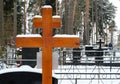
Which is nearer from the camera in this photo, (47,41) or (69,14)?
(47,41)

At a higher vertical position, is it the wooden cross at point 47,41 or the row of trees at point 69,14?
the wooden cross at point 47,41

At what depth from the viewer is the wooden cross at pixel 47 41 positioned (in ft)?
17.8

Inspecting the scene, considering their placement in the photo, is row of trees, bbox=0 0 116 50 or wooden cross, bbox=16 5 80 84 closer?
wooden cross, bbox=16 5 80 84

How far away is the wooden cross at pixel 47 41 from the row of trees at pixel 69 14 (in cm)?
2363

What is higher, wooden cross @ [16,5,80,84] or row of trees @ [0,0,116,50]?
wooden cross @ [16,5,80,84]

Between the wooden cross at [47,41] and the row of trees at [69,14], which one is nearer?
the wooden cross at [47,41]

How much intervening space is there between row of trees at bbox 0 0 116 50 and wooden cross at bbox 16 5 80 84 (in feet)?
77.5

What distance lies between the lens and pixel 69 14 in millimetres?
29672

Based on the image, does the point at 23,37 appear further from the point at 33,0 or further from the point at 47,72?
the point at 33,0

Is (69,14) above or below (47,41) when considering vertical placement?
below

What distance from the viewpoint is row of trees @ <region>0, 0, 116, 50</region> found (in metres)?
33.2

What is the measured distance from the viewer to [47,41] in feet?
18.0

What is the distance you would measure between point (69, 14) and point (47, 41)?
79.6 ft

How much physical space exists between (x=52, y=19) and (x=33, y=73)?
2.82 feet
